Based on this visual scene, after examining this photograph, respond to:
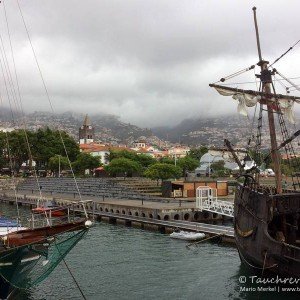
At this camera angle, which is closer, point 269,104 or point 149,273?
point 149,273

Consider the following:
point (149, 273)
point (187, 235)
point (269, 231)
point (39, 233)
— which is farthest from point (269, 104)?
point (39, 233)

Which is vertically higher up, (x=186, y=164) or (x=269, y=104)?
(x=269, y=104)

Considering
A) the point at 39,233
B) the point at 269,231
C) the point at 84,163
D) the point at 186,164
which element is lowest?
the point at 269,231

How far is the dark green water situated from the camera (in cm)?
2158

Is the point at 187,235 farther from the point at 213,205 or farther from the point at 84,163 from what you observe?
the point at 84,163

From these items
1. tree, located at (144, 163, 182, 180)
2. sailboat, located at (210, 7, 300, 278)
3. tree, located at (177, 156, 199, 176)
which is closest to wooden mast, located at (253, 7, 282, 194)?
sailboat, located at (210, 7, 300, 278)

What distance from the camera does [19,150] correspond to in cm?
11025

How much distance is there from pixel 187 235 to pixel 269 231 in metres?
11.3

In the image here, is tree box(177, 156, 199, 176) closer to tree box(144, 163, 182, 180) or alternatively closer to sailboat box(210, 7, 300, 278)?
tree box(144, 163, 182, 180)

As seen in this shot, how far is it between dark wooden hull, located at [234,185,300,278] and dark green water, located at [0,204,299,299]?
1.57 m

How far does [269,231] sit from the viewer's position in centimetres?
2359

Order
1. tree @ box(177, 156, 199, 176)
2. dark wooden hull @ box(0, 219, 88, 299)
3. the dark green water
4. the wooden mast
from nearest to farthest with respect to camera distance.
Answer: dark wooden hull @ box(0, 219, 88, 299) → the dark green water → the wooden mast → tree @ box(177, 156, 199, 176)

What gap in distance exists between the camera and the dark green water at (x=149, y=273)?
21.6m

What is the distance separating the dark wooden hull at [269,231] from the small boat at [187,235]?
Answer: 837 cm
